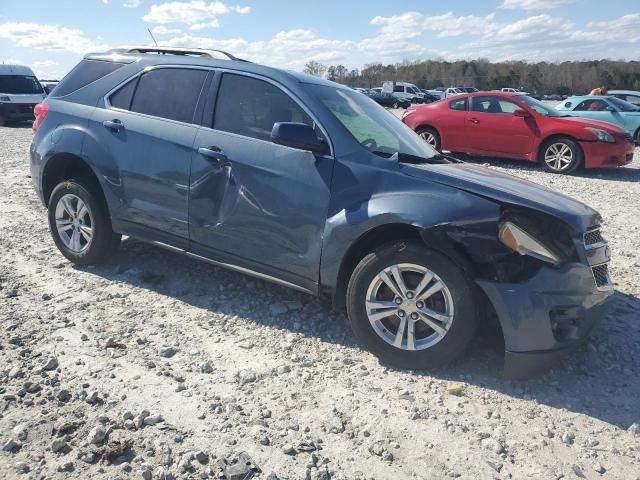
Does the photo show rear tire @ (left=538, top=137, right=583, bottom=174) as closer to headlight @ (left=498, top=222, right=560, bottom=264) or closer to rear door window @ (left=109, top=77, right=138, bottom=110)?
headlight @ (left=498, top=222, right=560, bottom=264)

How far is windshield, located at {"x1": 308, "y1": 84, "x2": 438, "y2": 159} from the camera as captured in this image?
375 cm

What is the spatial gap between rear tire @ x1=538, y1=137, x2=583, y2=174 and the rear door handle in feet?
29.3

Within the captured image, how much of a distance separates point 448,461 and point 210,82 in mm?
3113

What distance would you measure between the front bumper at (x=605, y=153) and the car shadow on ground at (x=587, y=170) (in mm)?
306

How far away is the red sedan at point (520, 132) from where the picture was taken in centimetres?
1041

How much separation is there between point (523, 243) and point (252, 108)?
2109mm

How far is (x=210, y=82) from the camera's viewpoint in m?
4.15

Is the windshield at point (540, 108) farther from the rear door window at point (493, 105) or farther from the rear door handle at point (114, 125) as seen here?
the rear door handle at point (114, 125)

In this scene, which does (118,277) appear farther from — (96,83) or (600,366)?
(600,366)

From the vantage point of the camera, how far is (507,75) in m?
88.8

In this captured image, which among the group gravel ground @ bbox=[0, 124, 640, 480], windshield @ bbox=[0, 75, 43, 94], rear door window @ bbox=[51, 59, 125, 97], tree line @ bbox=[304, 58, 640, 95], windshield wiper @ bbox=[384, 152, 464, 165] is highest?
tree line @ bbox=[304, 58, 640, 95]

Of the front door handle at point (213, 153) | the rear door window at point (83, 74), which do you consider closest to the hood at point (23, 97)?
the rear door window at point (83, 74)

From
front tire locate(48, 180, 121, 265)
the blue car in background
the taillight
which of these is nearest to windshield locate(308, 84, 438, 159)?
front tire locate(48, 180, 121, 265)

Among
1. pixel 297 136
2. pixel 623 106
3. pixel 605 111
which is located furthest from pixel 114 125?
pixel 623 106
